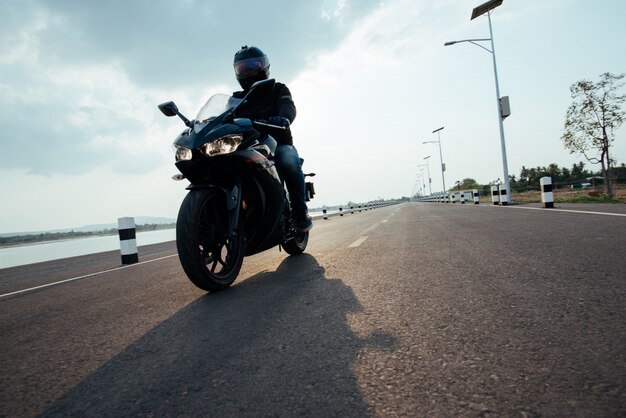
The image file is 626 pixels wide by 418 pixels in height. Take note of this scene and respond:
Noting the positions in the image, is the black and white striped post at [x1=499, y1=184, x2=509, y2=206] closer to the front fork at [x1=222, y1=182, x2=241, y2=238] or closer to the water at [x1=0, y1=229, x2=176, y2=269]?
the water at [x1=0, y1=229, x2=176, y2=269]

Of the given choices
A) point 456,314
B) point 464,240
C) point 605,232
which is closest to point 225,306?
point 456,314

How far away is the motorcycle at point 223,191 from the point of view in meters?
2.60

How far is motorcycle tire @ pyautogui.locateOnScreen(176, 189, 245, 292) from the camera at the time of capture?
2508 millimetres

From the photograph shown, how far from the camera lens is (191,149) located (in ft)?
8.75

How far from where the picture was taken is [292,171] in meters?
3.94

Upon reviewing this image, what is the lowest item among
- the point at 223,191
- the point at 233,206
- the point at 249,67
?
the point at 233,206

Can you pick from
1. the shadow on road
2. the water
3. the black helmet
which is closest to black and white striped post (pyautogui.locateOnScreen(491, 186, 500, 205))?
the water

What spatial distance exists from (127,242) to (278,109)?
3.74 meters

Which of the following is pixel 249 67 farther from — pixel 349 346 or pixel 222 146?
pixel 349 346

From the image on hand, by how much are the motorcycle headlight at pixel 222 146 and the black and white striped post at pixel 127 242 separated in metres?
4.07

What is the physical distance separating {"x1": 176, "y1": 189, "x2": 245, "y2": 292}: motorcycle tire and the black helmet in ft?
5.94

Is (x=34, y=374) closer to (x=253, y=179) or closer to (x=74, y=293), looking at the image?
(x=253, y=179)

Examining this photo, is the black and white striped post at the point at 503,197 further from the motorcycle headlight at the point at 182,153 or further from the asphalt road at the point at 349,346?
the motorcycle headlight at the point at 182,153

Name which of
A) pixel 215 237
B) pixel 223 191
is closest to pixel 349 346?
pixel 215 237
